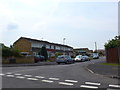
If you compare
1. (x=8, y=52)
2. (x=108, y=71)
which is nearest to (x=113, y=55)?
(x=108, y=71)

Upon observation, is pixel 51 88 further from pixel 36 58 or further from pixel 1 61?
pixel 36 58

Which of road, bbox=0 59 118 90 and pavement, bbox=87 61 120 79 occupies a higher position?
pavement, bbox=87 61 120 79

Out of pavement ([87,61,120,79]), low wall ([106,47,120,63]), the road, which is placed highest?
low wall ([106,47,120,63])

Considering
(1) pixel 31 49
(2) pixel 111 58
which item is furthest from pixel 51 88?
(1) pixel 31 49

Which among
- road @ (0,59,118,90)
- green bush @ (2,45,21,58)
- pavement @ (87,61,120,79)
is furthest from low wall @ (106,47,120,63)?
green bush @ (2,45,21,58)

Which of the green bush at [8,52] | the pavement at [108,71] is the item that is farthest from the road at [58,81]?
the green bush at [8,52]

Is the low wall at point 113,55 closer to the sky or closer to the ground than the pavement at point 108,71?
closer to the sky

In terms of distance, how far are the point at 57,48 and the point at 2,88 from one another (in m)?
76.1

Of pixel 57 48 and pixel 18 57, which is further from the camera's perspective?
pixel 57 48

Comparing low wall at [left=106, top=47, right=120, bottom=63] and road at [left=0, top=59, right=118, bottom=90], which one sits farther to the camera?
low wall at [left=106, top=47, right=120, bottom=63]

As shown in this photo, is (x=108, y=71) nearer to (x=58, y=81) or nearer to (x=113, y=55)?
(x=58, y=81)

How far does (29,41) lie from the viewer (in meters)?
64.5

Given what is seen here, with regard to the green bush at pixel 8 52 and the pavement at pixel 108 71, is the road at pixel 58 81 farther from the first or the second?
the green bush at pixel 8 52

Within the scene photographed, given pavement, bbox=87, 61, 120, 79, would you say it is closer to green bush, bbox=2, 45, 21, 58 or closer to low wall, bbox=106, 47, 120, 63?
low wall, bbox=106, 47, 120, 63
